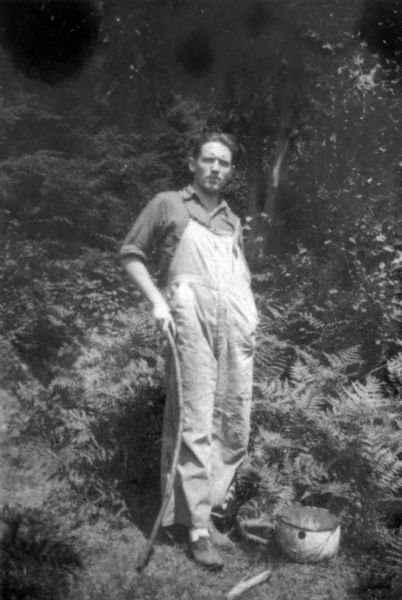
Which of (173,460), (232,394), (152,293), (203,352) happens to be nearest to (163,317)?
(152,293)

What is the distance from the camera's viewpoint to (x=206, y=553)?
319 cm

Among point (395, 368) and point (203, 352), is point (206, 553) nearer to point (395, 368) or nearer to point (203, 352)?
point (203, 352)

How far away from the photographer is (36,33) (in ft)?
22.3

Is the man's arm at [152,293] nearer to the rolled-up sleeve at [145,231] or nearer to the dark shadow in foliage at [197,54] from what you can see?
the rolled-up sleeve at [145,231]

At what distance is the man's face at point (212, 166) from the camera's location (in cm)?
329

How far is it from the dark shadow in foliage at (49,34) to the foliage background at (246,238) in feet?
0.12

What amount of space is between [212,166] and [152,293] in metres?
0.75

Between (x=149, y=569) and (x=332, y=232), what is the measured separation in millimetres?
3468

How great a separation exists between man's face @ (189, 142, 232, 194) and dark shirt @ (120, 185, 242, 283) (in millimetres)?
85

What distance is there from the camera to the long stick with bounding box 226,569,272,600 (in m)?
2.96

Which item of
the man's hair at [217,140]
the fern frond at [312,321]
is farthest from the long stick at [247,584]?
the fern frond at [312,321]

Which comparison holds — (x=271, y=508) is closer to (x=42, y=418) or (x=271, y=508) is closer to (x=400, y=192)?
(x=42, y=418)

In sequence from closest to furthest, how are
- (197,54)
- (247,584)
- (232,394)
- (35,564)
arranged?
(35,564) → (247,584) → (232,394) → (197,54)

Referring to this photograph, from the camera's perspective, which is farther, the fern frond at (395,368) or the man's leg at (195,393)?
the fern frond at (395,368)
